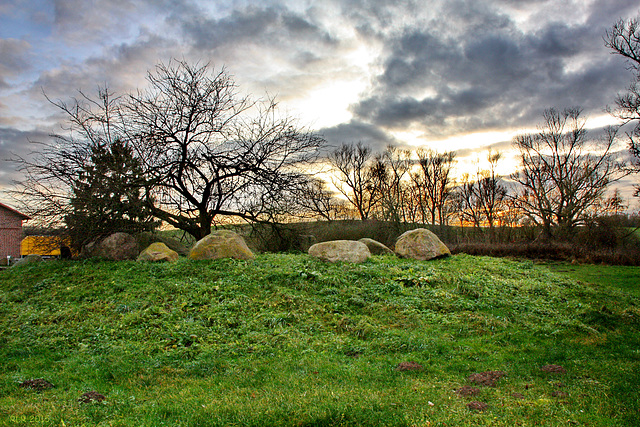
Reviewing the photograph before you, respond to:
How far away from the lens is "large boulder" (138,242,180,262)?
14.4 metres

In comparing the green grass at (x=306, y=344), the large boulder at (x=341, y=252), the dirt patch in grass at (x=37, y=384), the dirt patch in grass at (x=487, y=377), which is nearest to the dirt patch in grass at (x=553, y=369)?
the green grass at (x=306, y=344)

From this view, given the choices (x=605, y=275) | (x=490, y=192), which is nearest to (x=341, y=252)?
(x=605, y=275)

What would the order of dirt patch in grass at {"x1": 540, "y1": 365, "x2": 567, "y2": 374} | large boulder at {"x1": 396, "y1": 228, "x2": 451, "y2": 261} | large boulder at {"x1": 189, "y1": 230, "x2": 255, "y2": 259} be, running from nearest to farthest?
dirt patch in grass at {"x1": 540, "y1": 365, "x2": 567, "y2": 374} < large boulder at {"x1": 189, "y1": 230, "x2": 255, "y2": 259} < large boulder at {"x1": 396, "y1": 228, "x2": 451, "y2": 261}

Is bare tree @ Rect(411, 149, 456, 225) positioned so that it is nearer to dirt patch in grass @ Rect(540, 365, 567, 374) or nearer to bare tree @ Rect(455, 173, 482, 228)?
bare tree @ Rect(455, 173, 482, 228)

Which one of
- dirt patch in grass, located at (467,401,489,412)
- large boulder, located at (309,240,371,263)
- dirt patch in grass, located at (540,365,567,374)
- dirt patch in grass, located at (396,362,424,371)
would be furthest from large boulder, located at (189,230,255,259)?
dirt patch in grass, located at (467,401,489,412)

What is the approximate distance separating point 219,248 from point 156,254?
8.57ft

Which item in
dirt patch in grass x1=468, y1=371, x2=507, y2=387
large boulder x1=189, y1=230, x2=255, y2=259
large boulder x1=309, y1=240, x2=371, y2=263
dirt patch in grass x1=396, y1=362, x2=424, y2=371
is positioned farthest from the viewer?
large boulder x1=309, y1=240, x2=371, y2=263

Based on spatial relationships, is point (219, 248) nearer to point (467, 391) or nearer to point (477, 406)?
point (467, 391)

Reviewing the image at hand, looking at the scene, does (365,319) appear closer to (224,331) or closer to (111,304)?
(224,331)

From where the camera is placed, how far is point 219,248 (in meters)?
13.9

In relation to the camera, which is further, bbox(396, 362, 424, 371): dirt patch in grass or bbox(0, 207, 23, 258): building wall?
bbox(0, 207, 23, 258): building wall

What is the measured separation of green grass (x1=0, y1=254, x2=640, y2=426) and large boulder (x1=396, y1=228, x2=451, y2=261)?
82.8 inches

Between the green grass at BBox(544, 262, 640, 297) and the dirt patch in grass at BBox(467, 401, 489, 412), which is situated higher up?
the dirt patch in grass at BBox(467, 401, 489, 412)

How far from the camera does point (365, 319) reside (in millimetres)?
9180
